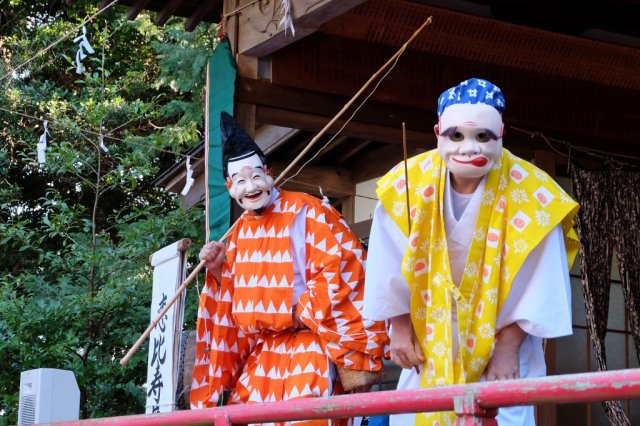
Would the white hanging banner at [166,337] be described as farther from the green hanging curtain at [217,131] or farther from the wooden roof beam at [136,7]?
the wooden roof beam at [136,7]

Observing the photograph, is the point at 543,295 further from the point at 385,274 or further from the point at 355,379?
the point at 355,379

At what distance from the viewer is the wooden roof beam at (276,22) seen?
5340 millimetres

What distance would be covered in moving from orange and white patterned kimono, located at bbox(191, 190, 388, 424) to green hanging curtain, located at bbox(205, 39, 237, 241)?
2.98 feet

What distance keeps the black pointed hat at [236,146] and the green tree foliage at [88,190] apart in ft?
9.35

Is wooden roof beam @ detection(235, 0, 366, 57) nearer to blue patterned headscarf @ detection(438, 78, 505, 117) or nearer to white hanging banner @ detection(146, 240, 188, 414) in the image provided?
white hanging banner @ detection(146, 240, 188, 414)

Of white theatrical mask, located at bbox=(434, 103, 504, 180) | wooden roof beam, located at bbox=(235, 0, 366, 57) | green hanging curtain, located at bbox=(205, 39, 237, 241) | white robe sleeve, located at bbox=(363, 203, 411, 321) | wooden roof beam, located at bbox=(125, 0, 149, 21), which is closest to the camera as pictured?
→ white theatrical mask, located at bbox=(434, 103, 504, 180)

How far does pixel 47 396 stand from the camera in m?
5.57

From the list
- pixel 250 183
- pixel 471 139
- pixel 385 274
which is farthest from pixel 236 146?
pixel 471 139

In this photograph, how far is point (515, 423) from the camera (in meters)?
3.36

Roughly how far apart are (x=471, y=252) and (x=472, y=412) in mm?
1451

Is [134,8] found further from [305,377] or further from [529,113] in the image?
Result: [305,377]

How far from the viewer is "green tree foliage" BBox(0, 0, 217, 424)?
804 centimetres

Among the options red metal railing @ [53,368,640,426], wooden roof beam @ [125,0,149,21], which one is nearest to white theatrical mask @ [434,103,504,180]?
red metal railing @ [53,368,640,426]

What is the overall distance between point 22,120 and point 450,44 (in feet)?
32.1
